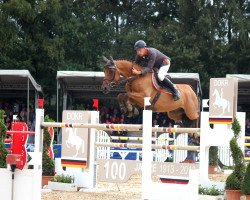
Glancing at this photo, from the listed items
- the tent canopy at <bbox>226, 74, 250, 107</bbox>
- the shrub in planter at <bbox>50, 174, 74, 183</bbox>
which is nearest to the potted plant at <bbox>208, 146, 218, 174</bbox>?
the shrub in planter at <bbox>50, 174, 74, 183</bbox>

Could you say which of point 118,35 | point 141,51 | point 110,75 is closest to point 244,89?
point 118,35

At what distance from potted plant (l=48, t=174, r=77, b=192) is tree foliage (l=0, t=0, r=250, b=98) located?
1195 cm

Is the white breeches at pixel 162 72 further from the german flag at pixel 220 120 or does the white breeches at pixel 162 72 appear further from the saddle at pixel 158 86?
the german flag at pixel 220 120

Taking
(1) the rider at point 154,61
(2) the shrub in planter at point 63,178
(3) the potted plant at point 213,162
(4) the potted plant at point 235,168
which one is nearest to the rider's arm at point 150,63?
(1) the rider at point 154,61

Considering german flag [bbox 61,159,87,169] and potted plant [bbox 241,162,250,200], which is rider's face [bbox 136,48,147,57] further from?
potted plant [bbox 241,162,250,200]

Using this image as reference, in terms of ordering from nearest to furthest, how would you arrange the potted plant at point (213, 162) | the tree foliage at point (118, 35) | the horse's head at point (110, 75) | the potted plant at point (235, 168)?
the potted plant at point (235, 168) < the horse's head at point (110, 75) < the potted plant at point (213, 162) < the tree foliage at point (118, 35)

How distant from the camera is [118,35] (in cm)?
2252

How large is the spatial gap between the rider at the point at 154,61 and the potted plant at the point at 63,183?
2.27m

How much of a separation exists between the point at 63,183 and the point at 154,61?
2619 mm

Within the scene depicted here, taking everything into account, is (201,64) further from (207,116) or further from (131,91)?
(207,116)

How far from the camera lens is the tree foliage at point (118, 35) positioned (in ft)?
66.3

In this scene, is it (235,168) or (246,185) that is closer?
(246,185)

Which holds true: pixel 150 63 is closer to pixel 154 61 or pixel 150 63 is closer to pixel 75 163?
pixel 154 61

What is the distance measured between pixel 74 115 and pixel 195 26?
556 inches
